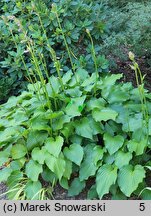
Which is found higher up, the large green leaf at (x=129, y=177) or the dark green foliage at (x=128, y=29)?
the dark green foliage at (x=128, y=29)

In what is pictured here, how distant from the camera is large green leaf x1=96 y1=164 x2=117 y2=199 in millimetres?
3145

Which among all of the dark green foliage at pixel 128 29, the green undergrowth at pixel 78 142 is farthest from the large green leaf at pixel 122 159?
the dark green foliage at pixel 128 29

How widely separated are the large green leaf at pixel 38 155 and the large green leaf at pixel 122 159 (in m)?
0.61

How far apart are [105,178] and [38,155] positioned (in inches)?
23.7

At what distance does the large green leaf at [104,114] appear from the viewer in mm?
3422

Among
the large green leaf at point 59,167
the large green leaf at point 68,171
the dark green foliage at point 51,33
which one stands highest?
the dark green foliage at point 51,33

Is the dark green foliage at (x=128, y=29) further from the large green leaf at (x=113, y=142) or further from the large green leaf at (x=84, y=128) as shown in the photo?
the large green leaf at (x=113, y=142)

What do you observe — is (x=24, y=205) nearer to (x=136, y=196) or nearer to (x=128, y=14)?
(x=136, y=196)

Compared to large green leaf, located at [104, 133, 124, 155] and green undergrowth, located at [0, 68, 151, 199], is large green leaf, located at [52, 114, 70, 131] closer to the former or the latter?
green undergrowth, located at [0, 68, 151, 199]

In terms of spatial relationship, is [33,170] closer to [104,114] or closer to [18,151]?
[18,151]

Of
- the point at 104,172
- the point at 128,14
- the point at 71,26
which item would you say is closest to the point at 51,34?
the point at 71,26

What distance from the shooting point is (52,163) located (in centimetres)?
327

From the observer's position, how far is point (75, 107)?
11.7ft

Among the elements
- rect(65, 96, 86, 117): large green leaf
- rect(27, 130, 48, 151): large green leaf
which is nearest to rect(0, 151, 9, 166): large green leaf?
rect(27, 130, 48, 151): large green leaf
